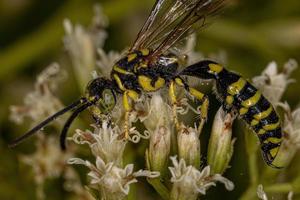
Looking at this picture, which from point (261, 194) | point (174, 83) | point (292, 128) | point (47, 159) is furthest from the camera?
point (47, 159)

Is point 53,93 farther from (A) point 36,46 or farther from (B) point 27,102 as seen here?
(A) point 36,46

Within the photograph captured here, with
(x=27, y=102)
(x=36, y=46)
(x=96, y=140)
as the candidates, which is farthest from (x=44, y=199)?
(x=36, y=46)

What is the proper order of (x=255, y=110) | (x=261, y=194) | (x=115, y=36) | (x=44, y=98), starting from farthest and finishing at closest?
1. (x=115, y=36)
2. (x=44, y=98)
3. (x=255, y=110)
4. (x=261, y=194)

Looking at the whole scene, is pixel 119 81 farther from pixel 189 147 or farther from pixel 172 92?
pixel 189 147

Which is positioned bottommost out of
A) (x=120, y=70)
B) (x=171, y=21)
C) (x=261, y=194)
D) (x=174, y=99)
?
(x=261, y=194)

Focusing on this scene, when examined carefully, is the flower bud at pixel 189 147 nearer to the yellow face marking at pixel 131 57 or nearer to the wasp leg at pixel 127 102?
the wasp leg at pixel 127 102

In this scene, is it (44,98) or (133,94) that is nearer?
(133,94)

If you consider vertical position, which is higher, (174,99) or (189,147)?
(174,99)

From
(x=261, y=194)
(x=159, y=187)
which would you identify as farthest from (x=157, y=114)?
Result: (x=261, y=194)

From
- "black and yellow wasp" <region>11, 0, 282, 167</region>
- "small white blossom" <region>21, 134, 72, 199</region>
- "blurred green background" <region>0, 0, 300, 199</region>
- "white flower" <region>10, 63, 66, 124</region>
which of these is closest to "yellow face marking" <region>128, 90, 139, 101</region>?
"black and yellow wasp" <region>11, 0, 282, 167</region>
